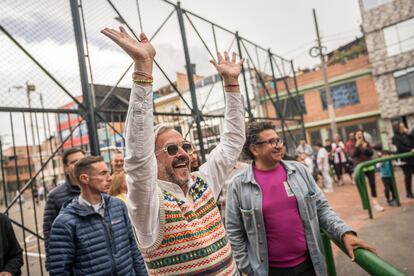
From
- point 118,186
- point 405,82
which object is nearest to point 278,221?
point 118,186

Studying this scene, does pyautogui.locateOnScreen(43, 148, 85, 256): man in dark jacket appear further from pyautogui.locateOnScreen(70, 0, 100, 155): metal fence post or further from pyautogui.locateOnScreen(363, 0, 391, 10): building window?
pyautogui.locateOnScreen(363, 0, 391, 10): building window

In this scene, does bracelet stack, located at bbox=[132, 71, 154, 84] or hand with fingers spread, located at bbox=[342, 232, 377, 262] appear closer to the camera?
bracelet stack, located at bbox=[132, 71, 154, 84]

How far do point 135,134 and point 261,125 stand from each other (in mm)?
1539

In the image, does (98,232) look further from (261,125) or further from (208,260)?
(261,125)

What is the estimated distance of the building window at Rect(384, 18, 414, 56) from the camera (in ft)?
58.2

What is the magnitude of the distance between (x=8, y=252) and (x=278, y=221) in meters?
2.16

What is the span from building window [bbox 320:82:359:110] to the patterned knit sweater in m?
22.8

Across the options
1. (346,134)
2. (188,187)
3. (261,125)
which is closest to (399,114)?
(346,134)

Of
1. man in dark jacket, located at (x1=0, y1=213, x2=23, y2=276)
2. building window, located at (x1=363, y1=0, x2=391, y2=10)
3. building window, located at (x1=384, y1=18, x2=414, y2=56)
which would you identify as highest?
building window, located at (x1=363, y1=0, x2=391, y2=10)

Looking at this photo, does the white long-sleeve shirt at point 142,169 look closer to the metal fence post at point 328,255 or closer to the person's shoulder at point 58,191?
the metal fence post at point 328,255

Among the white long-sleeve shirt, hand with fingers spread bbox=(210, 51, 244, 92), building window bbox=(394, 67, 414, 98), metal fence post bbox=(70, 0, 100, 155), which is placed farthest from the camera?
building window bbox=(394, 67, 414, 98)

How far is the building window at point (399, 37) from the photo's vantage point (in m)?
17.7

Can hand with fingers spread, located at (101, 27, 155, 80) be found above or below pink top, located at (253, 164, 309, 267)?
above

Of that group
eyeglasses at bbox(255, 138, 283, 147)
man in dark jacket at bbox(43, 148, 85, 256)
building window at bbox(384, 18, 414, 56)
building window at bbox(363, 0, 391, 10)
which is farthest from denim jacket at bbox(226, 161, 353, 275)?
building window at bbox(363, 0, 391, 10)
